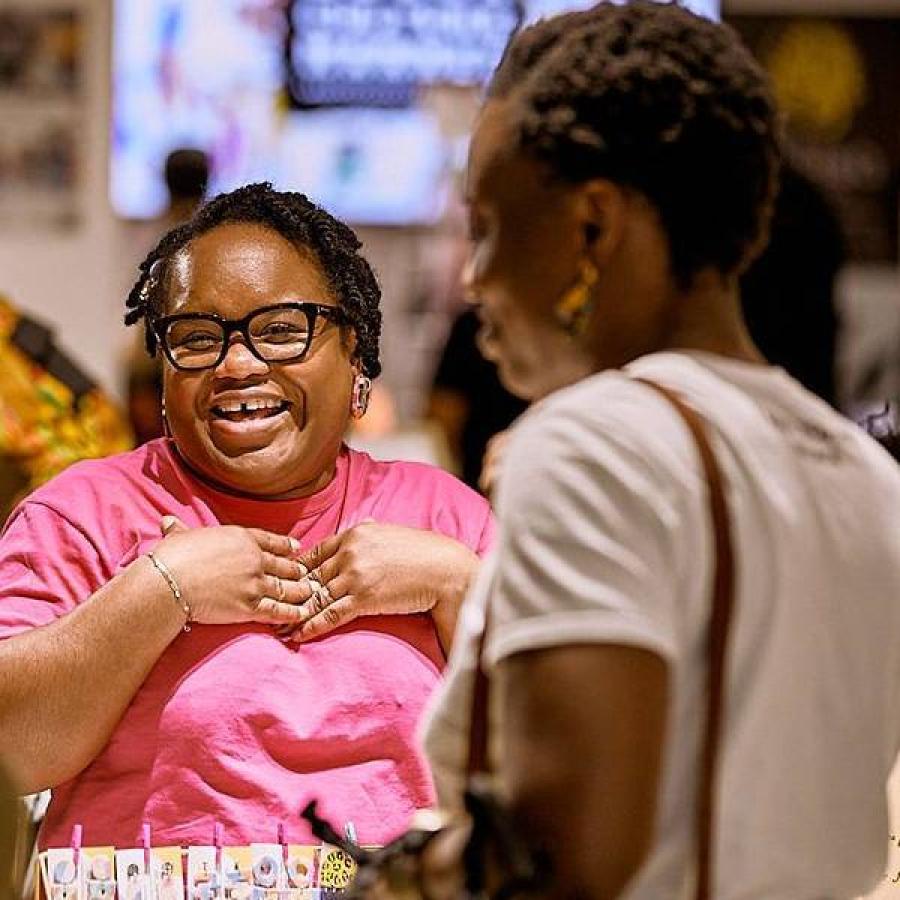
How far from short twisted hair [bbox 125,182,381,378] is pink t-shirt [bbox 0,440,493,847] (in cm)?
23

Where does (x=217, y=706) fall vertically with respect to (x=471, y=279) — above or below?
below

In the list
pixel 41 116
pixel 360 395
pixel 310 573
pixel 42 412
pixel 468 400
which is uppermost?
pixel 360 395

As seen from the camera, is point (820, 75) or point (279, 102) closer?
point (279, 102)

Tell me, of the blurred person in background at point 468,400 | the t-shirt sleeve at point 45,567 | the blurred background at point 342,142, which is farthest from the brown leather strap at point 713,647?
the blurred person in background at point 468,400

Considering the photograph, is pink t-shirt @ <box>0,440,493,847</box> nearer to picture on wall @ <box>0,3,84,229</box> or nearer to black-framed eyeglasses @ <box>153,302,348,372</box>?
black-framed eyeglasses @ <box>153,302,348,372</box>

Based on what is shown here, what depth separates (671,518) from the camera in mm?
1438

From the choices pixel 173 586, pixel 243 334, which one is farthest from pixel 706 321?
pixel 243 334

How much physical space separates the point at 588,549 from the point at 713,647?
0.12m

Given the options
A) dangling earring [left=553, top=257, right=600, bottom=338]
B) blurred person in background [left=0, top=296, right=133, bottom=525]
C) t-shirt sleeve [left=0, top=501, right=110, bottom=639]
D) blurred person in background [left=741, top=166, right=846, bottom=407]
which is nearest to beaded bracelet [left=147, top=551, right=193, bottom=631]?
t-shirt sleeve [left=0, top=501, right=110, bottom=639]

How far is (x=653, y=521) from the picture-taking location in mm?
1433

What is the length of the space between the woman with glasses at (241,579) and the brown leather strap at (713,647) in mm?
950

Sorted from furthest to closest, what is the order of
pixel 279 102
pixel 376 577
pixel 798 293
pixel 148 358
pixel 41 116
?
1. pixel 279 102
2. pixel 41 116
3. pixel 148 358
4. pixel 798 293
5. pixel 376 577

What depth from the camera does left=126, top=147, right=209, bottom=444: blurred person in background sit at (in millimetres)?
5633

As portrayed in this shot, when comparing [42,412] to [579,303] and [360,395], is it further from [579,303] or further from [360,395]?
[579,303]
